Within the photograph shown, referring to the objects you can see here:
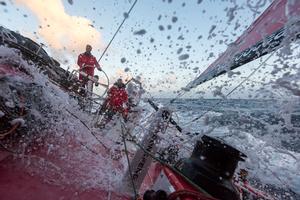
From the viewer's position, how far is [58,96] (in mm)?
4727

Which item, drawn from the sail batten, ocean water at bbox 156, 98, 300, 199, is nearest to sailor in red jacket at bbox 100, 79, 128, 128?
ocean water at bbox 156, 98, 300, 199

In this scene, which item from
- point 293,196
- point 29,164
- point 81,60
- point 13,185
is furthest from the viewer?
point 293,196

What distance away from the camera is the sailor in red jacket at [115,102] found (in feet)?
24.8

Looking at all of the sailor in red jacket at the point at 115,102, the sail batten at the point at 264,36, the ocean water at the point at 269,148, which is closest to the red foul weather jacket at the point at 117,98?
the sailor in red jacket at the point at 115,102

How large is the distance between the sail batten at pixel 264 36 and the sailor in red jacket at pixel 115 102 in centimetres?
231

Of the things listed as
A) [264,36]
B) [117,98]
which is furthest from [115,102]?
[264,36]

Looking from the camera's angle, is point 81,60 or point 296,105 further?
point 81,60

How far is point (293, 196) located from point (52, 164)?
10022mm

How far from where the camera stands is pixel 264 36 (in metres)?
5.78

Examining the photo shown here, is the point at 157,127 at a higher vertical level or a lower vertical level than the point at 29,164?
higher

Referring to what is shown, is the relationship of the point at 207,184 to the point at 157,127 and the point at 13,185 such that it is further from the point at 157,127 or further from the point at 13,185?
the point at 13,185

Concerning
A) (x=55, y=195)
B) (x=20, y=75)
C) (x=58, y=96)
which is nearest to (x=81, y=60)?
(x=58, y=96)

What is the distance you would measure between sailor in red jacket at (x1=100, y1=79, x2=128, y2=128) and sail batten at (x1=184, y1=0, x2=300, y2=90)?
231cm

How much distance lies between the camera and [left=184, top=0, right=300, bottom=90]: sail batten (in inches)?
184
